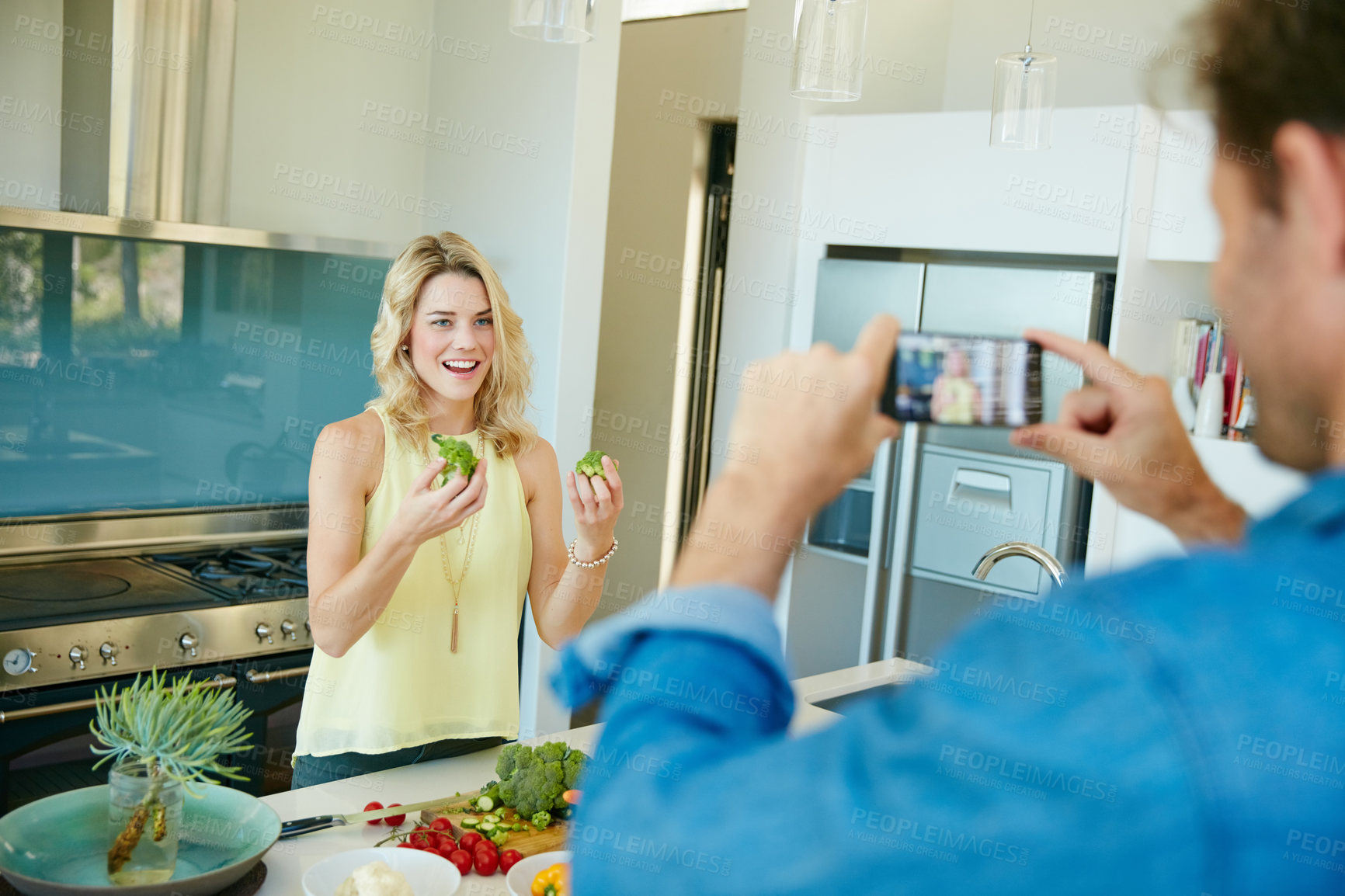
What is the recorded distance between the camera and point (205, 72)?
2.84 metres

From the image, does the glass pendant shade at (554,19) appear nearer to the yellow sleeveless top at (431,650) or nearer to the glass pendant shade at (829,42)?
the glass pendant shade at (829,42)

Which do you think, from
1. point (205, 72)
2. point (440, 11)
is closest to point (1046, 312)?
point (440, 11)

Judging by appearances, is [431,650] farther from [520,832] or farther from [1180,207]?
[1180,207]

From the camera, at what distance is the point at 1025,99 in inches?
107

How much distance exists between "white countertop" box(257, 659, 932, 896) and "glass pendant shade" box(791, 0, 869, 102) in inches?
46.0

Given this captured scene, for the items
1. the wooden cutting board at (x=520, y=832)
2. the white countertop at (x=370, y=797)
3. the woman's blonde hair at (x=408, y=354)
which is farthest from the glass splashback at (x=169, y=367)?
the wooden cutting board at (x=520, y=832)

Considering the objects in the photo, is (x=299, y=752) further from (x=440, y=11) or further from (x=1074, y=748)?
(x=440, y=11)

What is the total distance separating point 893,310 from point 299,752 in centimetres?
254

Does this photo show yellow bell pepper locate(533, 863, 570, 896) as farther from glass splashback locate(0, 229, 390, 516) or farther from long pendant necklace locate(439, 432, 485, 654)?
glass splashback locate(0, 229, 390, 516)

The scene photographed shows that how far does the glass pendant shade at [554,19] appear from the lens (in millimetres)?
1984

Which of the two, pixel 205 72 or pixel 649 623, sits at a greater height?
pixel 205 72

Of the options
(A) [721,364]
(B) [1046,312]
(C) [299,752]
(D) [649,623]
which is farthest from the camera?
(A) [721,364]

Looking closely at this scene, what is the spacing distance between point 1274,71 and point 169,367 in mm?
3230

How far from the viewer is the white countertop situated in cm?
155
